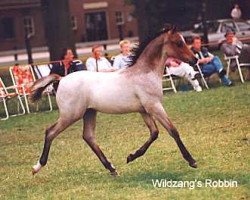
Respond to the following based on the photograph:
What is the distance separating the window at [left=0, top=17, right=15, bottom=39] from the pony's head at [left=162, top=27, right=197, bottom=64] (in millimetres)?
43375

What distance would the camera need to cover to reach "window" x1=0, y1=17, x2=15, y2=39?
51469 millimetres

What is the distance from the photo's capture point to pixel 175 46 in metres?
8.95

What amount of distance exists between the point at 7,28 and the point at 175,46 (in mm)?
43957

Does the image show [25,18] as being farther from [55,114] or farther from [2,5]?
[55,114]

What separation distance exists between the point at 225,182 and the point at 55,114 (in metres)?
8.23

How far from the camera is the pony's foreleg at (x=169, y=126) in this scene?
8570 millimetres

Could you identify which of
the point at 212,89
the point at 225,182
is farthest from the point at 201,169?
the point at 212,89

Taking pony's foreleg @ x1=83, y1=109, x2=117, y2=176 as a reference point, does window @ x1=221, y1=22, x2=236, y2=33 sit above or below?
below

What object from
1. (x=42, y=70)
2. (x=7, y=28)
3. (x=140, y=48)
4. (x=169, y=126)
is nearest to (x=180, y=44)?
(x=140, y=48)

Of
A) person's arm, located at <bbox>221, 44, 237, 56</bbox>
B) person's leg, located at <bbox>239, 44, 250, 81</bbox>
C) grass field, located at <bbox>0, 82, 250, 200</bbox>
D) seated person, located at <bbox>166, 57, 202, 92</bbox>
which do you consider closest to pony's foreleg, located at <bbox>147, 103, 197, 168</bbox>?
grass field, located at <bbox>0, 82, 250, 200</bbox>

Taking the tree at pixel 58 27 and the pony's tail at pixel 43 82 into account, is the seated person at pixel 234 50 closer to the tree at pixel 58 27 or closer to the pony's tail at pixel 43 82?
the tree at pixel 58 27

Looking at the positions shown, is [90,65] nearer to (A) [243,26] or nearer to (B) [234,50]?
(B) [234,50]

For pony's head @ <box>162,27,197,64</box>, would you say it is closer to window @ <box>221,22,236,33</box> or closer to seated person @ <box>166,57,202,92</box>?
seated person @ <box>166,57,202,92</box>

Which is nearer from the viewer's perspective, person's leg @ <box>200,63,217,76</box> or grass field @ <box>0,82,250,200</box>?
grass field @ <box>0,82,250,200</box>
